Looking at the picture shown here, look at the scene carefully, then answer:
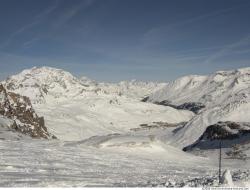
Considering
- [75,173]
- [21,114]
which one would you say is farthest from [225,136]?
[75,173]

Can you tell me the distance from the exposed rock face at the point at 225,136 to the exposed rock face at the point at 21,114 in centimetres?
3408

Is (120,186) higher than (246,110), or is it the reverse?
(246,110)

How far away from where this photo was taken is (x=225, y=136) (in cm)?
10500

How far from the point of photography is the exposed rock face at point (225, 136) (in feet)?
315

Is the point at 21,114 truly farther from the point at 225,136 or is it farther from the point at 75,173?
the point at 75,173

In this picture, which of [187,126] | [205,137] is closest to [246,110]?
[187,126]

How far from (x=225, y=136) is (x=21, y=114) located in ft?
153

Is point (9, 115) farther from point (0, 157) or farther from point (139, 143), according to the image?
point (0, 157)

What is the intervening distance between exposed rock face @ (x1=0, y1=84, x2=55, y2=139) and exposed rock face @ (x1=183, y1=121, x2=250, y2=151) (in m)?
34.1

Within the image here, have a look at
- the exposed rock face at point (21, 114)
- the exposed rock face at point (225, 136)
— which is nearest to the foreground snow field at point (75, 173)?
the exposed rock face at point (21, 114)

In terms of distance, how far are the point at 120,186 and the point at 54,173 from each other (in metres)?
6.38

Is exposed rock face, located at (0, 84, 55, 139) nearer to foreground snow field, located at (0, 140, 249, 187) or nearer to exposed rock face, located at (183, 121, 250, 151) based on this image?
exposed rock face, located at (183, 121, 250, 151)

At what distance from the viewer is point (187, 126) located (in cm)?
16412

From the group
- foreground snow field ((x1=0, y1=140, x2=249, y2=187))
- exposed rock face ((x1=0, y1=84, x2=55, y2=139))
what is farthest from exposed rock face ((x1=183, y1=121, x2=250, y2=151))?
foreground snow field ((x1=0, y1=140, x2=249, y2=187))
